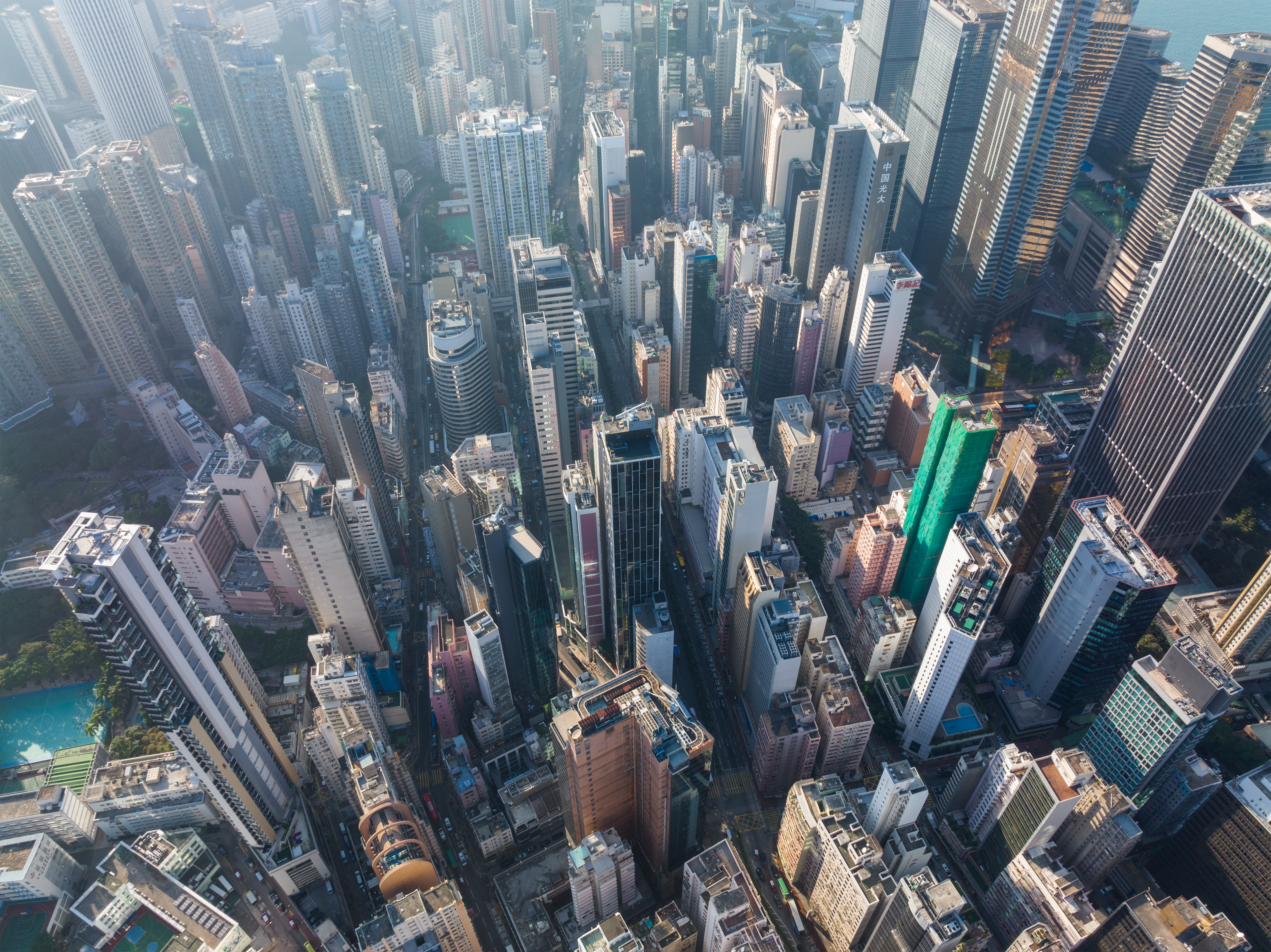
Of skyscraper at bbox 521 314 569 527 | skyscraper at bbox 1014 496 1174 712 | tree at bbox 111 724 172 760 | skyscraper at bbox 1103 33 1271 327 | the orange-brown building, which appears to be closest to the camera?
skyscraper at bbox 1014 496 1174 712

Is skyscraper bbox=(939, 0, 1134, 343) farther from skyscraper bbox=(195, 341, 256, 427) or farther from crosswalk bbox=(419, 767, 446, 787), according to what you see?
skyscraper bbox=(195, 341, 256, 427)

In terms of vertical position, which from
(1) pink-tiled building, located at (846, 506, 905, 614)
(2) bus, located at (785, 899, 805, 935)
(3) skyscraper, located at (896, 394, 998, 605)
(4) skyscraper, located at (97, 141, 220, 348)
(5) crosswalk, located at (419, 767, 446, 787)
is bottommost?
(2) bus, located at (785, 899, 805, 935)

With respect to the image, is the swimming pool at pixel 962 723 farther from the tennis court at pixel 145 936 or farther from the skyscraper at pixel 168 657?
the tennis court at pixel 145 936

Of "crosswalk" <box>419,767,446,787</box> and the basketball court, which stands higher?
the basketball court

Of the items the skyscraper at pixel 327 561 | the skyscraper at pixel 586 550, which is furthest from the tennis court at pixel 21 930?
the skyscraper at pixel 586 550

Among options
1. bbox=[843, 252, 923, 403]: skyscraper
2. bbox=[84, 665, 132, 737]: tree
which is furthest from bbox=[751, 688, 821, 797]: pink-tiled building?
bbox=[84, 665, 132, 737]: tree

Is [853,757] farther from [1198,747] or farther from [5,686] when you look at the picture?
[5,686]
